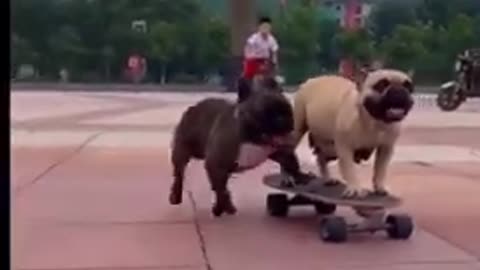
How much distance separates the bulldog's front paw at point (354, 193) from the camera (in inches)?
208

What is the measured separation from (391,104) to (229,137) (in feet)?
3.30

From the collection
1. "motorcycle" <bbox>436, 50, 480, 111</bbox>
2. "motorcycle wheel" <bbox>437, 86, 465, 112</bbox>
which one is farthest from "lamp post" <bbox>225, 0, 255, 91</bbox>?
"motorcycle" <bbox>436, 50, 480, 111</bbox>

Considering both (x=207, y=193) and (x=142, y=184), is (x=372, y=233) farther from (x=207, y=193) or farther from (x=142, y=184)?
(x=142, y=184)

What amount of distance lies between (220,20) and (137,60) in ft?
8.32

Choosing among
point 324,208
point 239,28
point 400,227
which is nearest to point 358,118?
point 400,227

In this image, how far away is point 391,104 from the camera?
5.08 meters

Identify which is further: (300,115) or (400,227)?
(300,115)

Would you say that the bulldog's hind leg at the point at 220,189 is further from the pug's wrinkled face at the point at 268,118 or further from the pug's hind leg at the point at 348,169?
the pug's hind leg at the point at 348,169

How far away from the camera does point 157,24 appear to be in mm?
27016

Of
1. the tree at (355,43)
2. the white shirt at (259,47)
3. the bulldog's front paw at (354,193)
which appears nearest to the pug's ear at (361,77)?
the bulldog's front paw at (354,193)

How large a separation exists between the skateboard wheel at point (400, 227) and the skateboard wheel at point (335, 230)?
282 millimetres

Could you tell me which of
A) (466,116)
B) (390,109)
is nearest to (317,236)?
(390,109)

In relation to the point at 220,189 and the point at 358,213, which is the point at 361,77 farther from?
the point at 220,189

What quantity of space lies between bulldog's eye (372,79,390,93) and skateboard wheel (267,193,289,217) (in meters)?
1.13
